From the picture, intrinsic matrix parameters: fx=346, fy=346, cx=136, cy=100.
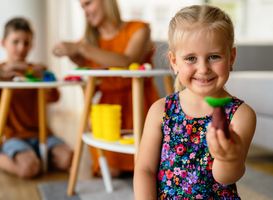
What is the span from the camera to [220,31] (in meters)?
0.72

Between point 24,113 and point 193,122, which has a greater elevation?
point 193,122

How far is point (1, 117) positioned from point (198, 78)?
3.69 feet

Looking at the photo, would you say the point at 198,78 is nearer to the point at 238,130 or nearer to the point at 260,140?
the point at 238,130

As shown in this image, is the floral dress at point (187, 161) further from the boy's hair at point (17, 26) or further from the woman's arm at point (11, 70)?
the boy's hair at point (17, 26)

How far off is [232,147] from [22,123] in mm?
1677

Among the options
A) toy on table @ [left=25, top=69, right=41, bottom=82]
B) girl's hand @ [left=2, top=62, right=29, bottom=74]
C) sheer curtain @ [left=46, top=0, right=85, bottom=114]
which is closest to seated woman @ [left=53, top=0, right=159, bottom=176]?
toy on table @ [left=25, top=69, right=41, bottom=82]

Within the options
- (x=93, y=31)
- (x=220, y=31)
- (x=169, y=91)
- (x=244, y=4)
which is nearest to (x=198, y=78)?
(x=220, y=31)

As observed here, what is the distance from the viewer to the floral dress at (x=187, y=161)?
2.56 ft

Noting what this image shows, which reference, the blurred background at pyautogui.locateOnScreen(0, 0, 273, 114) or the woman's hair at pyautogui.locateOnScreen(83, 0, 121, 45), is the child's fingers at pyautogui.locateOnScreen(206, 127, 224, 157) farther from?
the blurred background at pyautogui.locateOnScreen(0, 0, 273, 114)

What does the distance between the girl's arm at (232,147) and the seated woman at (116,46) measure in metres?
0.83

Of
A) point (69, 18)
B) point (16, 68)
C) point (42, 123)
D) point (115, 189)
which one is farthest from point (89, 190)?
point (69, 18)

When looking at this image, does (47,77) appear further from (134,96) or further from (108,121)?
(134,96)

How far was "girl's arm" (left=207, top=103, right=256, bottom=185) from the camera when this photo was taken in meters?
0.57

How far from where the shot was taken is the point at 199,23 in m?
0.74
